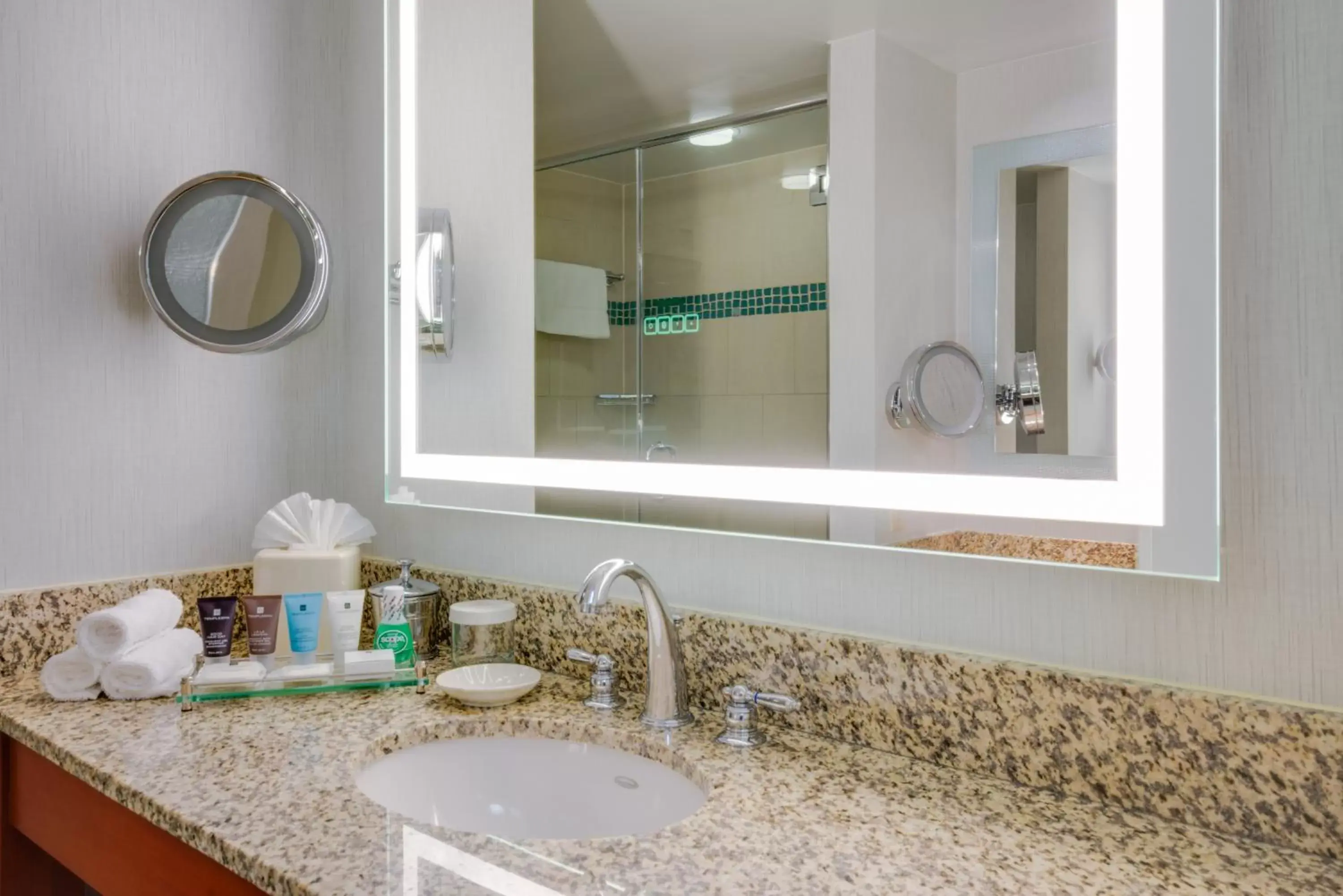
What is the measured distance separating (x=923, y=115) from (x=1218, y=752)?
608 mm

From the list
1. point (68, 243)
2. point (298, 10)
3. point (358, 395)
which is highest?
point (298, 10)

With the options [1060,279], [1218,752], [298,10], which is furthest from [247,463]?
→ [1218,752]

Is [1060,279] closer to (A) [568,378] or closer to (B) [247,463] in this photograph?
(A) [568,378]

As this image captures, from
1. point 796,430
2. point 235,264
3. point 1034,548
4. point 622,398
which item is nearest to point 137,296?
point 235,264

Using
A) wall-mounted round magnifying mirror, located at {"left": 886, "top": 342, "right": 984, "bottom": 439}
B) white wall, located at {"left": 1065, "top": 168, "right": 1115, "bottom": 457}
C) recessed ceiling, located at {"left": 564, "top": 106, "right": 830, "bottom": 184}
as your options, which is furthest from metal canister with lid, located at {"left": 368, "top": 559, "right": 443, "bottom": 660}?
white wall, located at {"left": 1065, "top": 168, "right": 1115, "bottom": 457}

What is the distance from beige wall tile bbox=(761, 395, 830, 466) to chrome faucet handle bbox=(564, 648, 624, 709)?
1.00 feet

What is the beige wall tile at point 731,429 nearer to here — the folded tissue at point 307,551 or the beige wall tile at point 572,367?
the beige wall tile at point 572,367

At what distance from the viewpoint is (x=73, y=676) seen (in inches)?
43.8

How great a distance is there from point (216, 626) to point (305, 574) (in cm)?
16

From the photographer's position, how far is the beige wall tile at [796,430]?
37.9 inches

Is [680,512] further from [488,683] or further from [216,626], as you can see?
[216,626]

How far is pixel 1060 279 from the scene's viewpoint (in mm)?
813

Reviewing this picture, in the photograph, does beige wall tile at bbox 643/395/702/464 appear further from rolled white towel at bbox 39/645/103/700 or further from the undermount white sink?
rolled white towel at bbox 39/645/103/700

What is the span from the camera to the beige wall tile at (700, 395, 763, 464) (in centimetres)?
102
